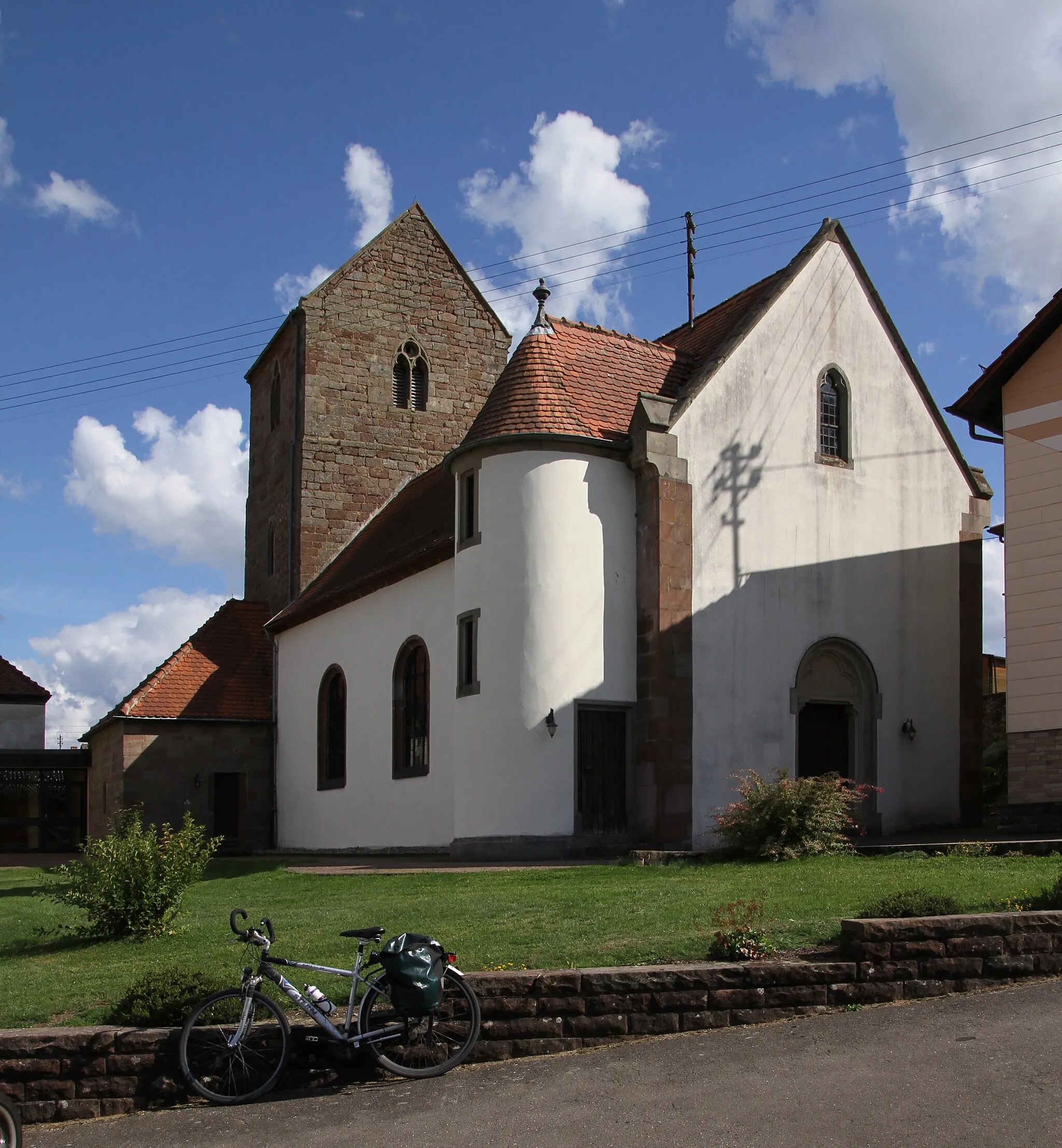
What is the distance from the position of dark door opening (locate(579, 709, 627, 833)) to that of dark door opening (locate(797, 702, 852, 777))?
351 cm

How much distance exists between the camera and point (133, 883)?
13.0m

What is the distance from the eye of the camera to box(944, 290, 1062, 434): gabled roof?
68.6 ft

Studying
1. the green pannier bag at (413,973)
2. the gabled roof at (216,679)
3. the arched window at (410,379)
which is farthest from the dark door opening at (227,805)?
the green pannier bag at (413,973)

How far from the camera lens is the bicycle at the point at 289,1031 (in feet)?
28.7

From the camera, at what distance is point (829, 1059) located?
865 cm

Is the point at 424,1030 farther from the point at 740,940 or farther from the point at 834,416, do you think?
the point at 834,416

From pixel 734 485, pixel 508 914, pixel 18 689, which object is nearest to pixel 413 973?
pixel 508 914

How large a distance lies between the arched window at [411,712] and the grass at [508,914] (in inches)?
287

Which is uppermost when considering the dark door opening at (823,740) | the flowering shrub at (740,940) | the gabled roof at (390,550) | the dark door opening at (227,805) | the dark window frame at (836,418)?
the dark window frame at (836,418)

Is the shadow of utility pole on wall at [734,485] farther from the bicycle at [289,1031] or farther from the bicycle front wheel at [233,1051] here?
the bicycle front wheel at [233,1051]

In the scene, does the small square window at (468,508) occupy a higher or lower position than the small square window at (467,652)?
higher

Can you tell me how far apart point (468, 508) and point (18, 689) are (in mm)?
30845

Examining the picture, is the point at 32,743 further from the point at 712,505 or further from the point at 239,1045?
the point at 239,1045

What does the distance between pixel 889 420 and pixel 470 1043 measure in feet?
62.7
